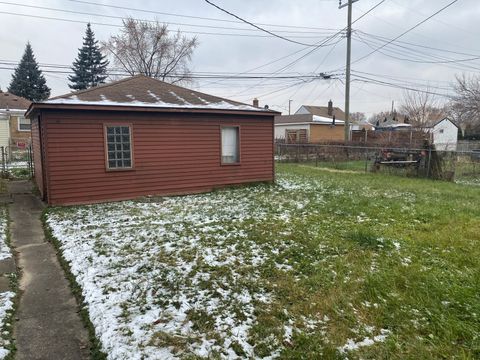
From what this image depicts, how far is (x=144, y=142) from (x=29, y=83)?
36.3 meters

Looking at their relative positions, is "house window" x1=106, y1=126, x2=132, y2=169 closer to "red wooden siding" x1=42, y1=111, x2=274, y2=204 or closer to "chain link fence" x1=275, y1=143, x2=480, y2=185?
"red wooden siding" x1=42, y1=111, x2=274, y2=204

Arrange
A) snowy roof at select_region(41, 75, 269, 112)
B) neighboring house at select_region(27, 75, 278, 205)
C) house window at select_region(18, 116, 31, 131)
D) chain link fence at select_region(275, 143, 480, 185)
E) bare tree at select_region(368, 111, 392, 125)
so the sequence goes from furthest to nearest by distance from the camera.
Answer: bare tree at select_region(368, 111, 392, 125) → house window at select_region(18, 116, 31, 131) → chain link fence at select_region(275, 143, 480, 185) → snowy roof at select_region(41, 75, 269, 112) → neighboring house at select_region(27, 75, 278, 205)

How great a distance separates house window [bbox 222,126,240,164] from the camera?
36.7 ft

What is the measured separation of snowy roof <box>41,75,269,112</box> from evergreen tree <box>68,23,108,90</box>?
3242 cm

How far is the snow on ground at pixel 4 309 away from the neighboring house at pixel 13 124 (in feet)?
69.1

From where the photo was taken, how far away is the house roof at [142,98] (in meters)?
8.75

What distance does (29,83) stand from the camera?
38.5m

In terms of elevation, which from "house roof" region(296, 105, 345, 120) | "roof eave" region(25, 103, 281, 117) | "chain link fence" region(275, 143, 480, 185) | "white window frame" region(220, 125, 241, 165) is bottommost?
"chain link fence" region(275, 143, 480, 185)

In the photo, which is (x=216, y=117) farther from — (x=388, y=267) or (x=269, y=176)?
(x=388, y=267)

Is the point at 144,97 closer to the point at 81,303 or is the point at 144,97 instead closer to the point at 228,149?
the point at 228,149

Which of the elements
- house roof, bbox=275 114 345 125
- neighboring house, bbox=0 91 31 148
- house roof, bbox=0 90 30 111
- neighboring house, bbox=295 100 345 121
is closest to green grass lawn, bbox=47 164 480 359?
neighboring house, bbox=0 91 31 148

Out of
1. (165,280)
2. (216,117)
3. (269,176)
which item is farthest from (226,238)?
(269,176)

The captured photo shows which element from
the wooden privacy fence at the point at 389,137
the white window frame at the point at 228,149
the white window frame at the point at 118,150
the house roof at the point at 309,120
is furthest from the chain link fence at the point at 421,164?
the house roof at the point at 309,120

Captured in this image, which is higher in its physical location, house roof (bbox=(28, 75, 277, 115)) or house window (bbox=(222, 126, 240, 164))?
house roof (bbox=(28, 75, 277, 115))
